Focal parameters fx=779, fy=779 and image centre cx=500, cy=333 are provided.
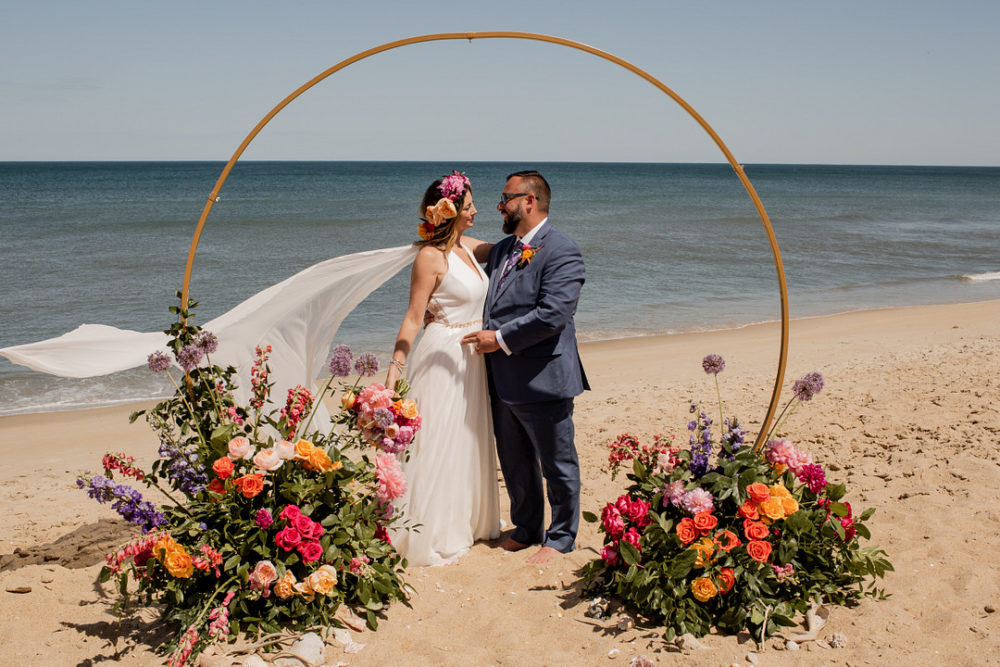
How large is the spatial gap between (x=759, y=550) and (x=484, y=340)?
1.74 metres

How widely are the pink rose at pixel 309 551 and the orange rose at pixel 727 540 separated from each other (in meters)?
1.78

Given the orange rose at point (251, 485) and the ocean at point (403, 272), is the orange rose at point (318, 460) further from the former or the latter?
the ocean at point (403, 272)

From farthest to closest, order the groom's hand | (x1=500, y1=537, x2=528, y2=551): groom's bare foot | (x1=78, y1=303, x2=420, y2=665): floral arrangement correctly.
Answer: (x1=500, y1=537, x2=528, y2=551): groom's bare foot → the groom's hand → (x1=78, y1=303, x2=420, y2=665): floral arrangement

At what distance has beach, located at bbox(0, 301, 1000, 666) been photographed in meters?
3.40

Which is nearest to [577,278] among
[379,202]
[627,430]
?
[627,430]

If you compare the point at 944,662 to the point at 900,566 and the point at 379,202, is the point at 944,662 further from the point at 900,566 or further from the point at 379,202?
the point at 379,202

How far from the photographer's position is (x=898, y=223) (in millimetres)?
31750

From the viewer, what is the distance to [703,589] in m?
3.42

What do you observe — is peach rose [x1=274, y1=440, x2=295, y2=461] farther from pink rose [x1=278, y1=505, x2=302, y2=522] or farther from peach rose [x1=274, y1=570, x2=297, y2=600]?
peach rose [x1=274, y1=570, x2=297, y2=600]

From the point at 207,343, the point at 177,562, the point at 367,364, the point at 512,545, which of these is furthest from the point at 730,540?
the point at 207,343

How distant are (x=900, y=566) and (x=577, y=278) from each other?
7.30 feet

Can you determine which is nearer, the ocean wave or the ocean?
the ocean

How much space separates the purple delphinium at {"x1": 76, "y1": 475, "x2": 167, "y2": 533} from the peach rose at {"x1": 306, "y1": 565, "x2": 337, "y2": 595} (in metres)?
0.70

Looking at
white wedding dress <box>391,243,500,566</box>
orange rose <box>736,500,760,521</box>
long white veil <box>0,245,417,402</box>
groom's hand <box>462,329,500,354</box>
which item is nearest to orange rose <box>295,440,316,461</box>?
long white veil <box>0,245,417,402</box>
